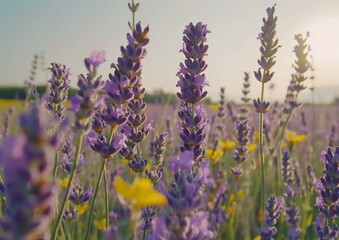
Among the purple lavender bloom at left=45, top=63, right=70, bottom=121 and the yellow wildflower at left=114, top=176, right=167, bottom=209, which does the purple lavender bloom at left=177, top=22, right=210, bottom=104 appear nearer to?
the purple lavender bloom at left=45, top=63, right=70, bottom=121

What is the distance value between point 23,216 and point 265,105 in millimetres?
1923

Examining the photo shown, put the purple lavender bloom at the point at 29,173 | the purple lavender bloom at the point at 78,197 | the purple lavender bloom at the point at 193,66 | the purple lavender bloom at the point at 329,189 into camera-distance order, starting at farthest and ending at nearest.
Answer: the purple lavender bloom at the point at 78,197 → the purple lavender bloom at the point at 193,66 → the purple lavender bloom at the point at 329,189 → the purple lavender bloom at the point at 29,173

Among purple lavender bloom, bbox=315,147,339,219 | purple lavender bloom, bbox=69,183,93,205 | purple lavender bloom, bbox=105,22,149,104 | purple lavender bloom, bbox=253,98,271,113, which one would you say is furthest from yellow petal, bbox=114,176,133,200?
purple lavender bloom, bbox=253,98,271,113

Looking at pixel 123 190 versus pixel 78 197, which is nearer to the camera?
pixel 123 190

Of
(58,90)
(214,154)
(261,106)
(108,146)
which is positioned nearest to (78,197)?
(58,90)

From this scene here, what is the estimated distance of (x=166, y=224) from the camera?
1.12 meters

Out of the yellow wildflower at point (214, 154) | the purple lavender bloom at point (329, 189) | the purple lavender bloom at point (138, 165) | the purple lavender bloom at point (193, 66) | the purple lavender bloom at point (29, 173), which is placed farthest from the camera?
the yellow wildflower at point (214, 154)

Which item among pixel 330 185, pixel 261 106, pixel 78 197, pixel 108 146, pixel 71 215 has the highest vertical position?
pixel 261 106

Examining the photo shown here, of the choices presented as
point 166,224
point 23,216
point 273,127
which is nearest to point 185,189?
point 166,224

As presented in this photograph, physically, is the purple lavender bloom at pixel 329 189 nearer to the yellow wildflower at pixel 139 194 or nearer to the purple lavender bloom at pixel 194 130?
the purple lavender bloom at pixel 194 130

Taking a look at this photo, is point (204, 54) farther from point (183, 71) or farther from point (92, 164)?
point (92, 164)

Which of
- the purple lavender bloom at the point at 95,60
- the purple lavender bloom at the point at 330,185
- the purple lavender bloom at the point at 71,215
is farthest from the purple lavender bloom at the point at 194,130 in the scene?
the purple lavender bloom at the point at 71,215

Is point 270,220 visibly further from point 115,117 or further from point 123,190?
point 123,190

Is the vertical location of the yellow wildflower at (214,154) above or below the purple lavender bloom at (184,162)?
below
